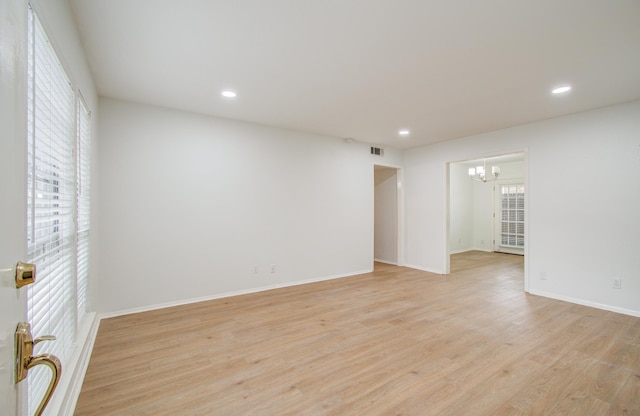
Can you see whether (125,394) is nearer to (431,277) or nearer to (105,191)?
(105,191)

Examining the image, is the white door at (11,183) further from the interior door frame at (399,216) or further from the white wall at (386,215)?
the white wall at (386,215)

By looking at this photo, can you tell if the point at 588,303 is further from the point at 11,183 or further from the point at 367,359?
the point at 11,183

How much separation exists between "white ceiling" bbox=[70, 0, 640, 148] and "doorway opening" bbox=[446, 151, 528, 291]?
15.1 ft

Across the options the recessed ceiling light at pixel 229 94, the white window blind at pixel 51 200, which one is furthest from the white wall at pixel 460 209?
the white window blind at pixel 51 200

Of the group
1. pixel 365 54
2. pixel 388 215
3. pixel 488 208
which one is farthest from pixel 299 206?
pixel 488 208

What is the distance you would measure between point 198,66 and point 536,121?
473 centimetres

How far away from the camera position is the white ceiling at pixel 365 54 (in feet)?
6.33

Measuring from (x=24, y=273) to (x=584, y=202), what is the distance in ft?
17.8

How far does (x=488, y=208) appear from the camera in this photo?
27.9 feet

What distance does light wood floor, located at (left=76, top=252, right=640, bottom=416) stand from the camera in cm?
193

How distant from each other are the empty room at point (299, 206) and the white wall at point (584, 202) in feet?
0.09

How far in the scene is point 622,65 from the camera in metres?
2.64

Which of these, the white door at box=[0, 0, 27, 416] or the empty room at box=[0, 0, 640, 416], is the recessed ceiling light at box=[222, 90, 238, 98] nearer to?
the empty room at box=[0, 0, 640, 416]

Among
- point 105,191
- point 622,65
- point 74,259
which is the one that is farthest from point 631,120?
point 105,191
